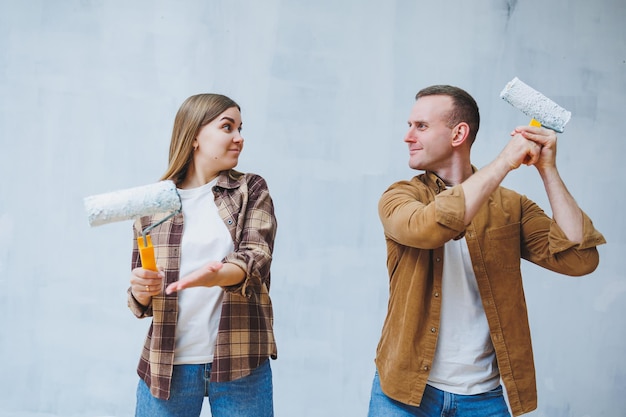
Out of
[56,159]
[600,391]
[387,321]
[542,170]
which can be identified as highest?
[542,170]

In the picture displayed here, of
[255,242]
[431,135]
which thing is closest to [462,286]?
[431,135]

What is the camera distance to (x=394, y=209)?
1643 mm

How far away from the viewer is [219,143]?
1757 millimetres

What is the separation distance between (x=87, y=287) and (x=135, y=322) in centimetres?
25

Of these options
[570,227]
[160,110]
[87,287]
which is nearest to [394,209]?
[570,227]

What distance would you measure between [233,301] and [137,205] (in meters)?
0.36

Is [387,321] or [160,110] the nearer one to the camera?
[387,321]

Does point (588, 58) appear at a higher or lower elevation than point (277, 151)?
higher

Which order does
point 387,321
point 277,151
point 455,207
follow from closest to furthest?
point 455,207, point 387,321, point 277,151

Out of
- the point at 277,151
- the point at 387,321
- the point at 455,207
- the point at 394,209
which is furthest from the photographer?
the point at 277,151

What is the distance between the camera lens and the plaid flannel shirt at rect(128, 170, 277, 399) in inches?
64.2

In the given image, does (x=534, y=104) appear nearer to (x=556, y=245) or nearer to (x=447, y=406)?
(x=556, y=245)

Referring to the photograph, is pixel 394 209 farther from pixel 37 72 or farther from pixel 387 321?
pixel 37 72

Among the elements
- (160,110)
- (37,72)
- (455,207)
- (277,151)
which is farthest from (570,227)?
(37,72)
